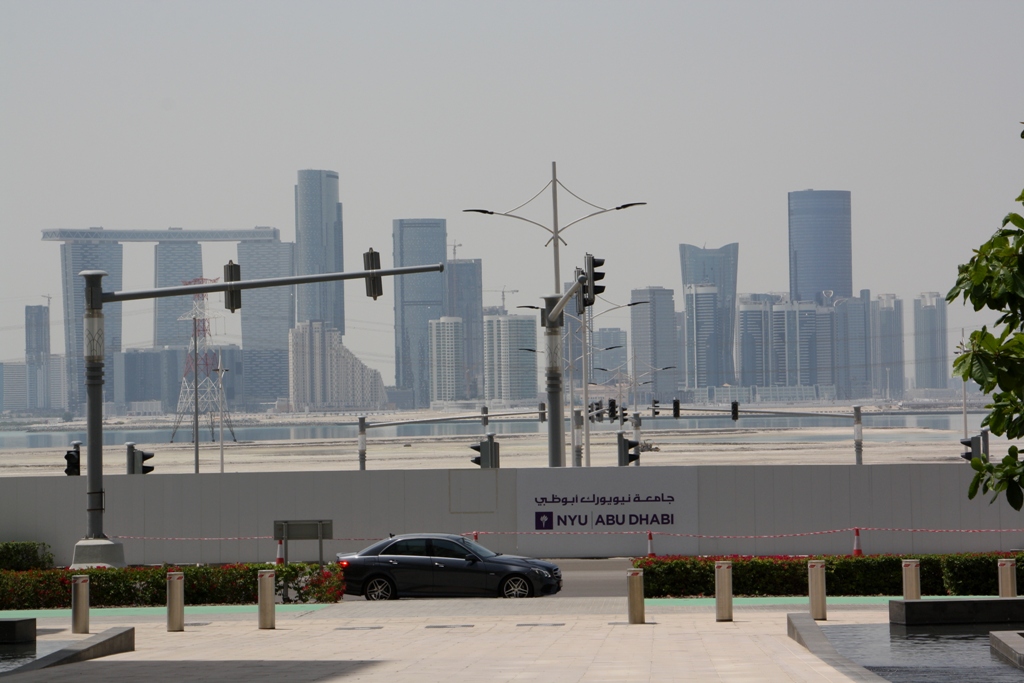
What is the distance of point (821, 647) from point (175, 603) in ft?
32.3

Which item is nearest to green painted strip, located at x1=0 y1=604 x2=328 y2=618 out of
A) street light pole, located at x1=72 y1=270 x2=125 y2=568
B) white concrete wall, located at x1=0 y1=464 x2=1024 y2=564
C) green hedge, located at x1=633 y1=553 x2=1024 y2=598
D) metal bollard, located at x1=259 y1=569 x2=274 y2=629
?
street light pole, located at x1=72 y1=270 x2=125 y2=568

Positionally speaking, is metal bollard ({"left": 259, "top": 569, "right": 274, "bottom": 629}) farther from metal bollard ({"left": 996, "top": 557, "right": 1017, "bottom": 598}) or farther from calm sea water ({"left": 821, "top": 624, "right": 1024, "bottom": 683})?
metal bollard ({"left": 996, "top": 557, "right": 1017, "bottom": 598})

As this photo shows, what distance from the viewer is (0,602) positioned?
23156 mm

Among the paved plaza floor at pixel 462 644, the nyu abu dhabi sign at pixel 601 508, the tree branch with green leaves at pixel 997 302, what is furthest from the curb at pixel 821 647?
the nyu abu dhabi sign at pixel 601 508

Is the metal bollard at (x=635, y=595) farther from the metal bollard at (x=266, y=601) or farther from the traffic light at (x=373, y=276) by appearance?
the traffic light at (x=373, y=276)

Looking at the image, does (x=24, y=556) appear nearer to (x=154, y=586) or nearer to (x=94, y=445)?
(x=94, y=445)

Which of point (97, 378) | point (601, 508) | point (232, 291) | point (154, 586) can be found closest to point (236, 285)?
Answer: point (232, 291)

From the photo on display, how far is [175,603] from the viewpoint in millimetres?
19422

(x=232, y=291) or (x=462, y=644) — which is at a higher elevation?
(x=232, y=291)

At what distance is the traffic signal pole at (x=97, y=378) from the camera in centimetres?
2464

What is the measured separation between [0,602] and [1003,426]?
1911cm

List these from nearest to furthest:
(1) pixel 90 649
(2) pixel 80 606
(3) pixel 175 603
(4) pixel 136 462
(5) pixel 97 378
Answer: (1) pixel 90 649, (2) pixel 80 606, (3) pixel 175 603, (5) pixel 97 378, (4) pixel 136 462

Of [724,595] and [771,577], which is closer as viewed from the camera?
[724,595]

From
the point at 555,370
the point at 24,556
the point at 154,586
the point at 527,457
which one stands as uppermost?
the point at 555,370
